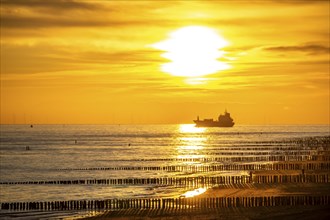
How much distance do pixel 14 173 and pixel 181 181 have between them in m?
32.7

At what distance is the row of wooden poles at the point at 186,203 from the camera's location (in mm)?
49625

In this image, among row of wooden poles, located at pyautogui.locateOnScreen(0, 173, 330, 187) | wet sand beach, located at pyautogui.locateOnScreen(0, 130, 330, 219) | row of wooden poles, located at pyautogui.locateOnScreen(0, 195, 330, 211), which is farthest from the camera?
row of wooden poles, located at pyautogui.locateOnScreen(0, 173, 330, 187)

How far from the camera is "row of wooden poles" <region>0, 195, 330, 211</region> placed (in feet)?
163

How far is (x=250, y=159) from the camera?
123m

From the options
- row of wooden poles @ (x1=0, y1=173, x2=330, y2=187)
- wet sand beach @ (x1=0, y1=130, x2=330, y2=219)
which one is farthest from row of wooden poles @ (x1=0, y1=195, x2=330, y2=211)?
row of wooden poles @ (x1=0, y1=173, x2=330, y2=187)

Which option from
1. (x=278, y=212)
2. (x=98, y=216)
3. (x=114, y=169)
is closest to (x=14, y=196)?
(x=98, y=216)

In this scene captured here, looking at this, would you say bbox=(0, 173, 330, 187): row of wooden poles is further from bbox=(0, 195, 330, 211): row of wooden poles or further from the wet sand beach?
bbox=(0, 195, 330, 211): row of wooden poles

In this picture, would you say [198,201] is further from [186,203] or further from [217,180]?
[217,180]

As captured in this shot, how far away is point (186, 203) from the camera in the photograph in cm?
5181

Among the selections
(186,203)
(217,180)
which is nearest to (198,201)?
(186,203)

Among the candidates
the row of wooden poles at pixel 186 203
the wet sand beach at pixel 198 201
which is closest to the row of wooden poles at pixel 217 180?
the wet sand beach at pixel 198 201

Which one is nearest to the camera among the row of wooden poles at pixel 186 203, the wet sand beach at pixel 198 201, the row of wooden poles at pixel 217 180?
the wet sand beach at pixel 198 201

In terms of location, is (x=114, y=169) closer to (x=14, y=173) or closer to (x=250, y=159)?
(x=14, y=173)

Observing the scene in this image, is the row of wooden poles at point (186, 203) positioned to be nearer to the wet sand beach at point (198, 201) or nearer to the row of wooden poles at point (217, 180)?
the wet sand beach at point (198, 201)
